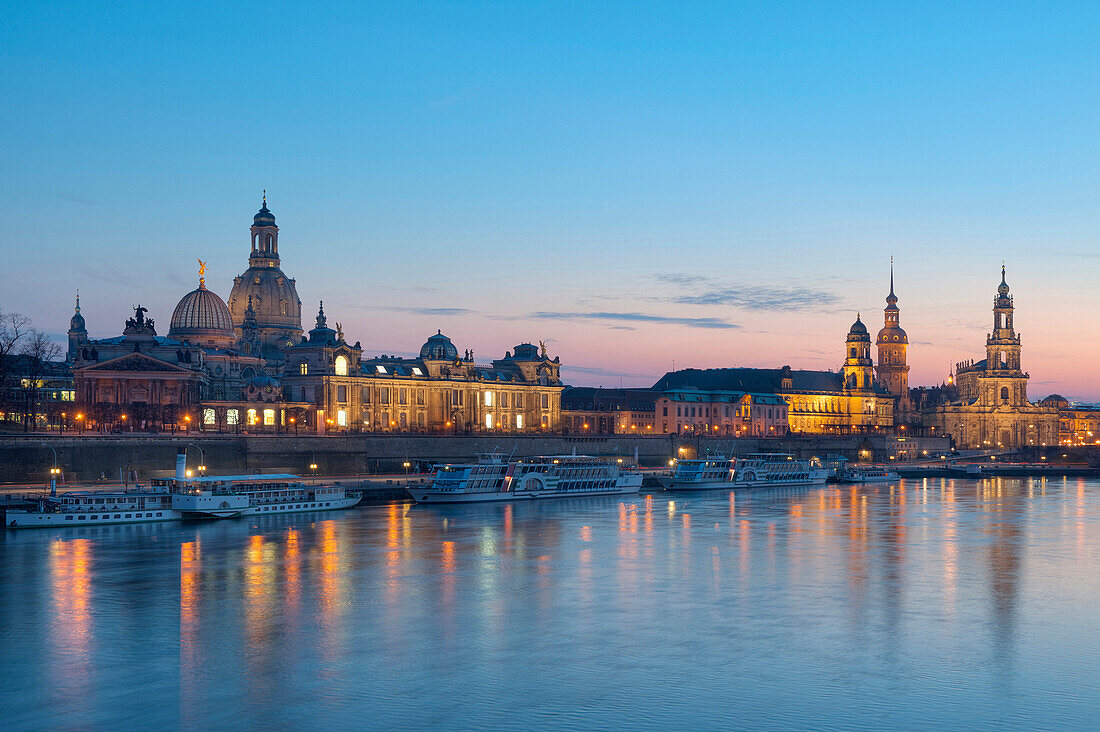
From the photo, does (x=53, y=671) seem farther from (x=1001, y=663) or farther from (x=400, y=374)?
(x=400, y=374)

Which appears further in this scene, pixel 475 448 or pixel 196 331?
pixel 196 331

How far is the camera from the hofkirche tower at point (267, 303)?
591 feet

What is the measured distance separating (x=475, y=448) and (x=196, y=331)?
4438 centimetres

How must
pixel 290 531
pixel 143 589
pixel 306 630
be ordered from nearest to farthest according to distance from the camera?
pixel 306 630 → pixel 143 589 → pixel 290 531

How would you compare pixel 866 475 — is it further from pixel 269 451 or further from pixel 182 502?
pixel 182 502

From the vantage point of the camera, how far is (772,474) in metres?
140

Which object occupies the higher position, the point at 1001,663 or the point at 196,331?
the point at 196,331

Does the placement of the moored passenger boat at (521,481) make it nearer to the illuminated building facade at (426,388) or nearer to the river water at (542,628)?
the river water at (542,628)

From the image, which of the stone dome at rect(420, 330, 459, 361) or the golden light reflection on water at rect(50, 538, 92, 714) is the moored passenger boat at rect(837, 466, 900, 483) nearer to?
the stone dome at rect(420, 330, 459, 361)

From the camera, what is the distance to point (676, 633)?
43.7m

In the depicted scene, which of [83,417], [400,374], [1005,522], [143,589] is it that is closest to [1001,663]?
[143,589]

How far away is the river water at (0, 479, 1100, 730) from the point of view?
3353 cm

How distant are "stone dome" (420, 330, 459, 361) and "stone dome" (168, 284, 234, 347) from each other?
29171 mm

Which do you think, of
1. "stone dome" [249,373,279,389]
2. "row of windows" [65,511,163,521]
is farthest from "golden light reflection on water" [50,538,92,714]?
"stone dome" [249,373,279,389]
